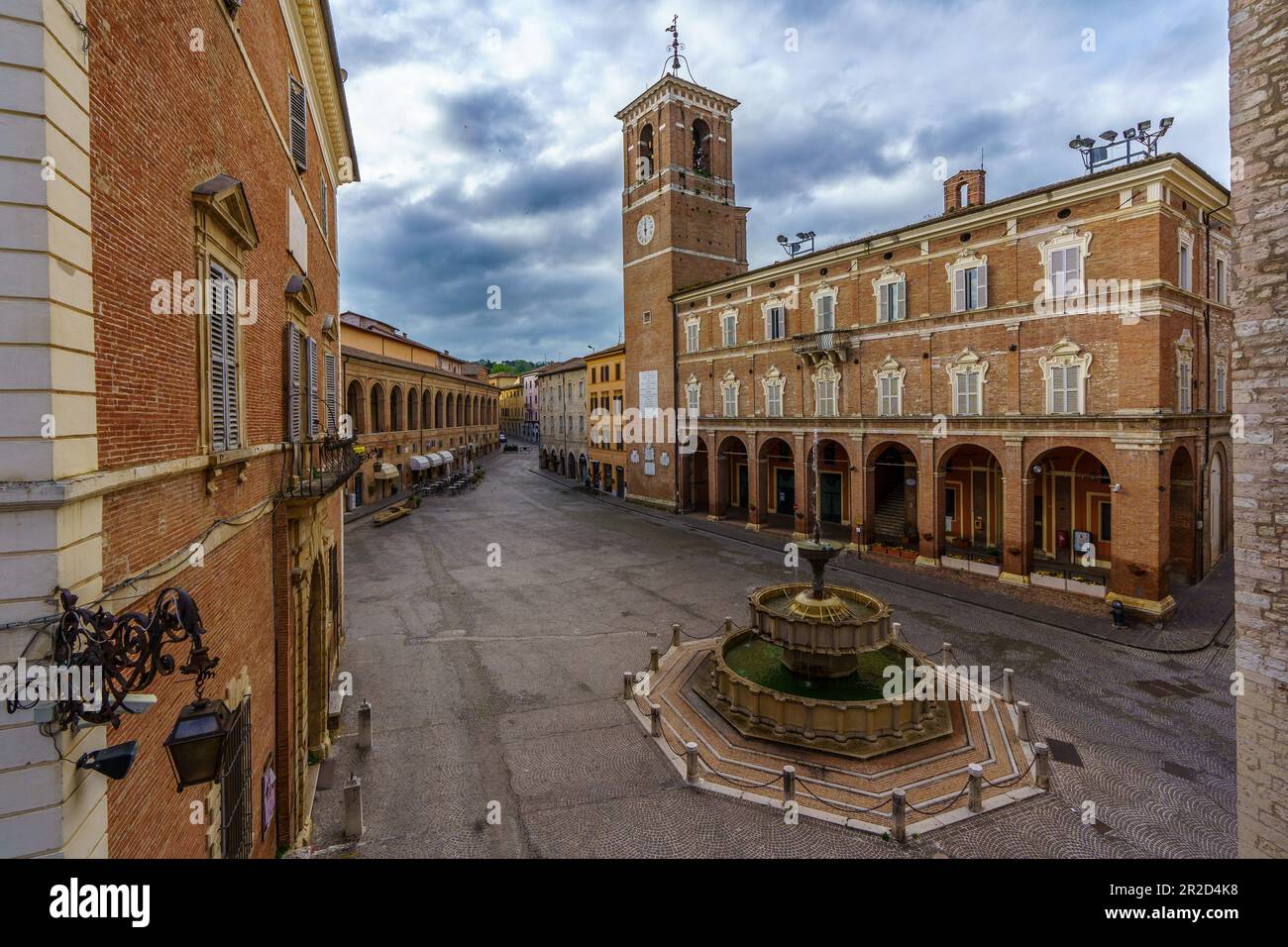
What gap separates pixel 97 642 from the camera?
3.13 meters

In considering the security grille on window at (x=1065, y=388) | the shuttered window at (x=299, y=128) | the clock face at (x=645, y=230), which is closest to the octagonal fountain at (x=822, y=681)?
the security grille on window at (x=1065, y=388)

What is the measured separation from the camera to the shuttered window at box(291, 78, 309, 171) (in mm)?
10844

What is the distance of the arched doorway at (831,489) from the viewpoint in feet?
101

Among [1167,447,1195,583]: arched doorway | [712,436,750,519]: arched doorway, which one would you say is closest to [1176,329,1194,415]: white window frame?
[1167,447,1195,583]: arched doorway

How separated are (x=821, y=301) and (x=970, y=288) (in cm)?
716

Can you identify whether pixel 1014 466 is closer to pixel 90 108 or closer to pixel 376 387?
pixel 90 108

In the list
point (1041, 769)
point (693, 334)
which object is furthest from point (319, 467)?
point (693, 334)

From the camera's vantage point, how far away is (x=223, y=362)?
20.6ft

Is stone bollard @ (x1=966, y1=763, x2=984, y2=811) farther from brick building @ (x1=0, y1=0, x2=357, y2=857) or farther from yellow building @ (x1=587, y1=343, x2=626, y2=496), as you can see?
yellow building @ (x1=587, y1=343, x2=626, y2=496)

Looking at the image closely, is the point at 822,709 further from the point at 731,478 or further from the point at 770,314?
the point at 731,478

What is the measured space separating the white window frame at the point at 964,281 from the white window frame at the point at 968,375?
1740 mm

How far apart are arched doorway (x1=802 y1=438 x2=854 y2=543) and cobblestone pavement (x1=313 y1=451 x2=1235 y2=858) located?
7.26 metres
